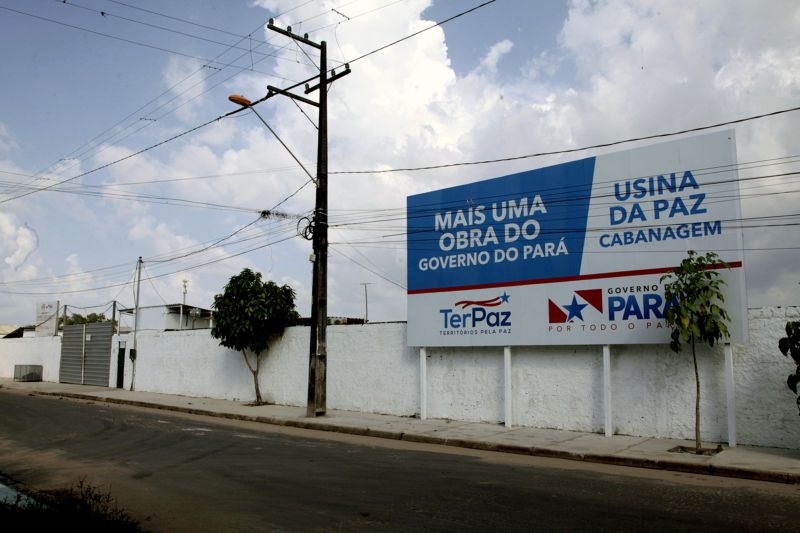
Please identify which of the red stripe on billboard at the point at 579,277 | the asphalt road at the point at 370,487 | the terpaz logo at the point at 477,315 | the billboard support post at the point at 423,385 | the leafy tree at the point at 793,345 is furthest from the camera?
the billboard support post at the point at 423,385

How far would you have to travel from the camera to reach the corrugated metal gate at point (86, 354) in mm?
31922

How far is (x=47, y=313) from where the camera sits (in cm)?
4194

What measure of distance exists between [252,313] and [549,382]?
10.4m

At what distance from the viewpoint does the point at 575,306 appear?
44.5 ft

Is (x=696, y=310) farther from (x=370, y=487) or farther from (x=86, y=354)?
(x=86, y=354)

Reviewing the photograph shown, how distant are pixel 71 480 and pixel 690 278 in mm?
10619

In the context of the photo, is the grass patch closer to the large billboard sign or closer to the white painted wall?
the large billboard sign

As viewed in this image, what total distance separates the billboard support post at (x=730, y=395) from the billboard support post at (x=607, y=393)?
2.29m

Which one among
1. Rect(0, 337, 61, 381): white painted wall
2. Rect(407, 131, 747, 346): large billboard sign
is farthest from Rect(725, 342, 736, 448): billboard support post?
Rect(0, 337, 61, 381): white painted wall

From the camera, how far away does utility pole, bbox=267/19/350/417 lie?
16922 millimetres

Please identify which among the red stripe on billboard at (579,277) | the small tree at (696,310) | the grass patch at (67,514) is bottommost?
the grass patch at (67,514)

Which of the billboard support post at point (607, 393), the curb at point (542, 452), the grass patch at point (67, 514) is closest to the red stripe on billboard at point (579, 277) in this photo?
the billboard support post at point (607, 393)

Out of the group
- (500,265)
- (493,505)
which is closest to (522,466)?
(493,505)

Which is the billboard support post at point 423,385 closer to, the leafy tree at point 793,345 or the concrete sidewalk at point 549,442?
the concrete sidewalk at point 549,442
